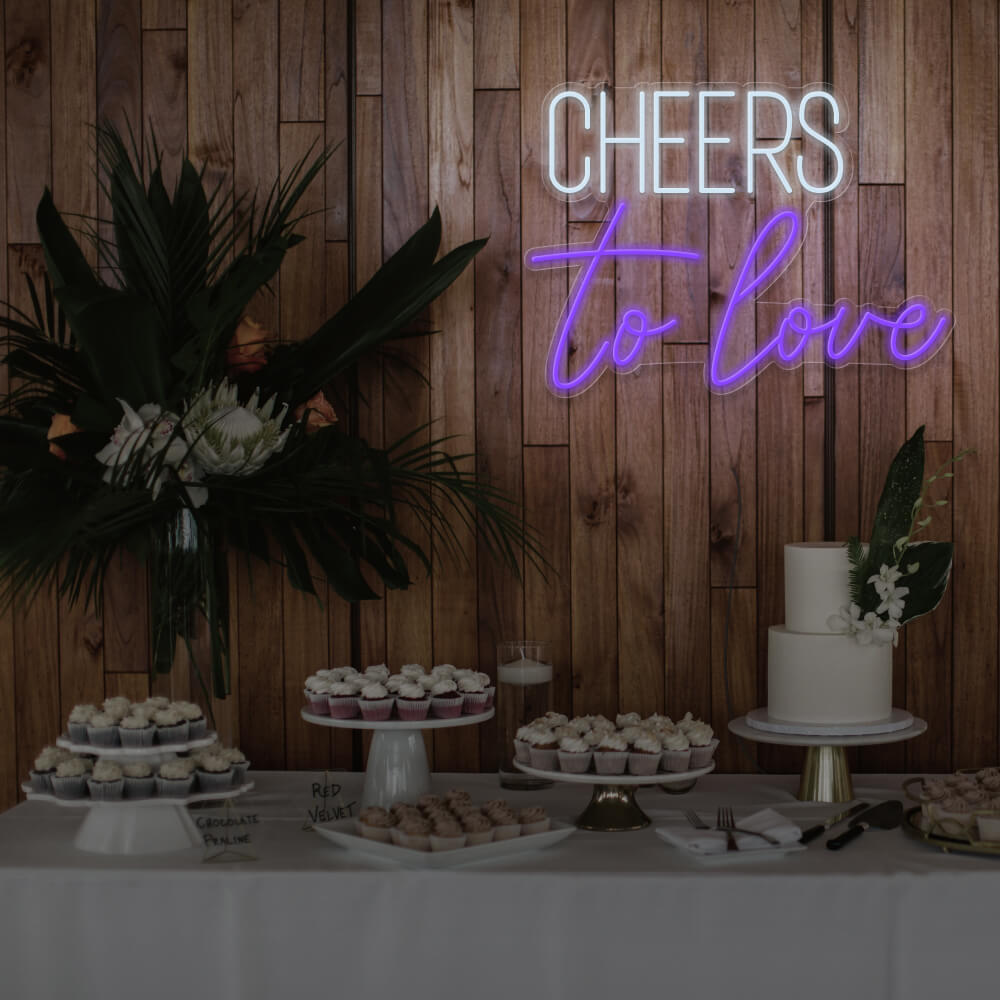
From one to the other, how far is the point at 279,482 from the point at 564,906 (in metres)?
0.99

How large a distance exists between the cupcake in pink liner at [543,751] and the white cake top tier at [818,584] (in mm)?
589

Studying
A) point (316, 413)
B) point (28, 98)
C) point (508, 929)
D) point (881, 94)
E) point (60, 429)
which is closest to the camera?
point (508, 929)

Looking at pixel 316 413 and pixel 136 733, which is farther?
pixel 316 413

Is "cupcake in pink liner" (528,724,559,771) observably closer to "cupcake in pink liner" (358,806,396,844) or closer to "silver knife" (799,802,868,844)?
"cupcake in pink liner" (358,806,396,844)

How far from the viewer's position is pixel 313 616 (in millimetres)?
2639

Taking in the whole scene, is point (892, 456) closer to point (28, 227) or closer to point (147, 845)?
point (147, 845)

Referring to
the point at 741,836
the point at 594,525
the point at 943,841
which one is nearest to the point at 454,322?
the point at 594,525

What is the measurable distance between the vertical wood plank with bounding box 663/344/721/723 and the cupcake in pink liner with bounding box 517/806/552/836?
80cm

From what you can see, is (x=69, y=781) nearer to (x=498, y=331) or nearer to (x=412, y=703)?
(x=412, y=703)

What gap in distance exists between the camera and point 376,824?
1.85 meters

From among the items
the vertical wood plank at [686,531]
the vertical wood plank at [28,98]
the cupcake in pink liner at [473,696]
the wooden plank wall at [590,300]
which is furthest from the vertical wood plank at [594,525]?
the vertical wood plank at [28,98]

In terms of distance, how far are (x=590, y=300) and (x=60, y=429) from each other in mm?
1200

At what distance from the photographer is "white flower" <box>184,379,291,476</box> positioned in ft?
6.81

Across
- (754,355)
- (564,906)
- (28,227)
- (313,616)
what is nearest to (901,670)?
(754,355)
